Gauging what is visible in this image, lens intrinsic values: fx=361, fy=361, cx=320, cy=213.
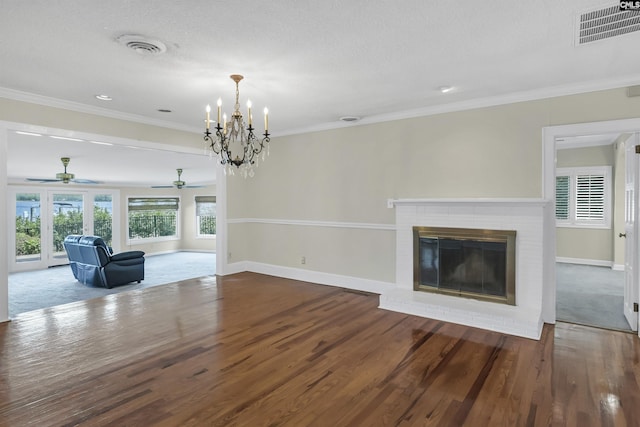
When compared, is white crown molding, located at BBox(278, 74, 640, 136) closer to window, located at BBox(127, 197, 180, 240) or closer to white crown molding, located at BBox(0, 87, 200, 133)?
white crown molding, located at BBox(0, 87, 200, 133)

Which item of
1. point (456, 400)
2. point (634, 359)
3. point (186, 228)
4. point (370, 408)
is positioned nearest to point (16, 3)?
point (370, 408)

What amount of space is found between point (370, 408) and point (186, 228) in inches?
459

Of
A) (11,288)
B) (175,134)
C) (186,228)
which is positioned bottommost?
(11,288)

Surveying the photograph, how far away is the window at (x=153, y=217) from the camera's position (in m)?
11.7

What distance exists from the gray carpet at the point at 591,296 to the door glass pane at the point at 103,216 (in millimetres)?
11564

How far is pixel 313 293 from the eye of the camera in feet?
17.1

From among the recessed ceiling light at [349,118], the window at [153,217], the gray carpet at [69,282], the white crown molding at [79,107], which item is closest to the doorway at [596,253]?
the recessed ceiling light at [349,118]

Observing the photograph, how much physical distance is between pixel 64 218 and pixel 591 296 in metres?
12.2

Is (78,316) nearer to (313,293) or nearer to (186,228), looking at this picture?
(313,293)

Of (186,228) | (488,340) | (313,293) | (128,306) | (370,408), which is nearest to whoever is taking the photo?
(370,408)

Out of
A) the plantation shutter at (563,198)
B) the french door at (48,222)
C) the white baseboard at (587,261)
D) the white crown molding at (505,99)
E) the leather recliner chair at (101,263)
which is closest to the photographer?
the white crown molding at (505,99)

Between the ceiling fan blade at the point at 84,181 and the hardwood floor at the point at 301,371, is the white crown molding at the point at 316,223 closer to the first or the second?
the hardwood floor at the point at 301,371

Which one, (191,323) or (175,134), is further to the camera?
(175,134)

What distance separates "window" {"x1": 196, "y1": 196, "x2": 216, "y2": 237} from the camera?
12500mm
